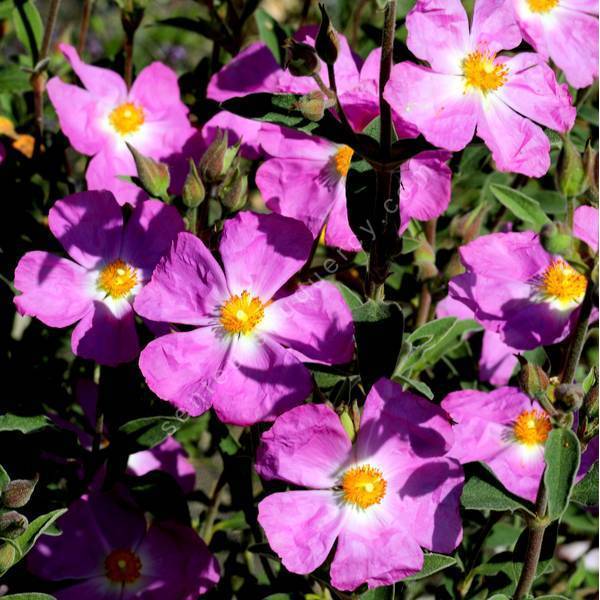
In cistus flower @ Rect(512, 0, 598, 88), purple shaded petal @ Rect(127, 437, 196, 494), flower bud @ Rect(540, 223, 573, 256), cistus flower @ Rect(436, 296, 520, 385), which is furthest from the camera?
purple shaded petal @ Rect(127, 437, 196, 494)

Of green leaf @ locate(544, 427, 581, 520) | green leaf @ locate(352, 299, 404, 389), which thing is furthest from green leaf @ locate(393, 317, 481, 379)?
green leaf @ locate(544, 427, 581, 520)

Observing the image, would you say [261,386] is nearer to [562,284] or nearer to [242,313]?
[242,313]

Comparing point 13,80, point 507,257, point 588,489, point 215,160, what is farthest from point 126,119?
point 588,489

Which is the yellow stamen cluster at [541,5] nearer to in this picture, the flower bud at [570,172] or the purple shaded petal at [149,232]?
the flower bud at [570,172]

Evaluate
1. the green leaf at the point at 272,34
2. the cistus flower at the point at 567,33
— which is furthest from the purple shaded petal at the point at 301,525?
the green leaf at the point at 272,34

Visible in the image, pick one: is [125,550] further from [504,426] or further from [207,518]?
[504,426]

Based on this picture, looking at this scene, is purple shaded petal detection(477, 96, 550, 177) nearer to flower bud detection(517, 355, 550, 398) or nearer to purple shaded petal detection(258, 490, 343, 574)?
flower bud detection(517, 355, 550, 398)

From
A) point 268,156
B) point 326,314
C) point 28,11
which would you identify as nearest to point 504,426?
point 326,314
